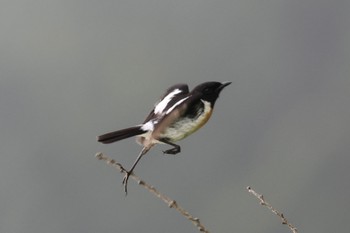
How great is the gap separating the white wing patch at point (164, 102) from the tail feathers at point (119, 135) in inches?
4.4

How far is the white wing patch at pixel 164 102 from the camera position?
2.38 meters

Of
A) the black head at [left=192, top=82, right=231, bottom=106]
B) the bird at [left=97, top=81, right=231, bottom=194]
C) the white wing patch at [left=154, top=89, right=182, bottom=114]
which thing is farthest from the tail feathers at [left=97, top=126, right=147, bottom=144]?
the black head at [left=192, top=82, right=231, bottom=106]

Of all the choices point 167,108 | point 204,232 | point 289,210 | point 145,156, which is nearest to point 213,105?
point 167,108

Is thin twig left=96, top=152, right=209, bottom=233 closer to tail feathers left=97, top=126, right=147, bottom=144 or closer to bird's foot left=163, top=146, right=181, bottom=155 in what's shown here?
tail feathers left=97, top=126, right=147, bottom=144

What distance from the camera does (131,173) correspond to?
2.29 meters

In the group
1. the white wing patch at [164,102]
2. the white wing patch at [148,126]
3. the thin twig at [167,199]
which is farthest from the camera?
the white wing patch at [164,102]

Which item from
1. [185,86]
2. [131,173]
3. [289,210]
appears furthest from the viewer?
[289,210]

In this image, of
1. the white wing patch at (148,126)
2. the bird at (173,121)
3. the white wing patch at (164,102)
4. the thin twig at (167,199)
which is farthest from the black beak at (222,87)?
the thin twig at (167,199)

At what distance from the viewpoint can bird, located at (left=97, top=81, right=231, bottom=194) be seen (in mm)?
2139

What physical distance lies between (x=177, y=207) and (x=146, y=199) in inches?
6745

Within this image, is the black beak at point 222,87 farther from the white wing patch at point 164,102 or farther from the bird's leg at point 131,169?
the bird's leg at point 131,169

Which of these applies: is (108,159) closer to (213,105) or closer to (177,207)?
(177,207)

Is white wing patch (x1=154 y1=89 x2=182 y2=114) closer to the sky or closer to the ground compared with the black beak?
closer to the ground

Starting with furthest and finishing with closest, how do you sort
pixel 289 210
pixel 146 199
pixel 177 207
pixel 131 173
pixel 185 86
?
pixel 146 199
pixel 289 210
pixel 185 86
pixel 131 173
pixel 177 207
